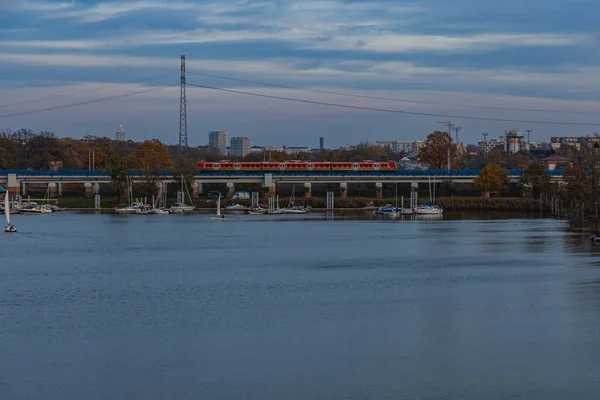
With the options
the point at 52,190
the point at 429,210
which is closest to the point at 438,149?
the point at 429,210

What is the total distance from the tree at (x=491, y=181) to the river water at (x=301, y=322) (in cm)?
5094

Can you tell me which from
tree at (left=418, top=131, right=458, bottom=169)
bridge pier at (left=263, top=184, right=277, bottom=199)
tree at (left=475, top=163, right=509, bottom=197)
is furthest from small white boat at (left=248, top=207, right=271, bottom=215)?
tree at (left=418, top=131, right=458, bottom=169)

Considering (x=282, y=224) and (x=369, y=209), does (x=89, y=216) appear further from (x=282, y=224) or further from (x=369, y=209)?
(x=369, y=209)

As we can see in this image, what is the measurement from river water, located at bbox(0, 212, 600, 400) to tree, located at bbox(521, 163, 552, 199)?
1869 inches

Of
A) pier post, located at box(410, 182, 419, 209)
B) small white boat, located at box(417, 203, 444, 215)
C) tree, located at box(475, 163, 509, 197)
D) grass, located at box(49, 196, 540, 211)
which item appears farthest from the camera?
tree, located at box(475, 163, 509, 197)

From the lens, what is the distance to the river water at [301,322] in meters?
21.2

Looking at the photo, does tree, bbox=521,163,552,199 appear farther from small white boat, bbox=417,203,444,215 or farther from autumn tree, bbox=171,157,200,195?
autumn tree, bbox=171,157,200,195

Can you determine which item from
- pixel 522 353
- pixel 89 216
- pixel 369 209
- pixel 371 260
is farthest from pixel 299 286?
pixel 369 209

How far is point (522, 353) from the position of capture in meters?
23.8

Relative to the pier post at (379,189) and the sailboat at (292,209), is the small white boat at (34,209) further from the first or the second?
the pier post at (379,189)

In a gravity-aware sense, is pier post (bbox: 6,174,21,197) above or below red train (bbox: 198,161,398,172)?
below

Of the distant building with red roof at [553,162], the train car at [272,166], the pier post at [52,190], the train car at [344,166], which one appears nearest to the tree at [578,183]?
the train car at [344,166]

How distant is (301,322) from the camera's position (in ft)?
93.0

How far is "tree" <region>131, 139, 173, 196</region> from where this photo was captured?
106m
